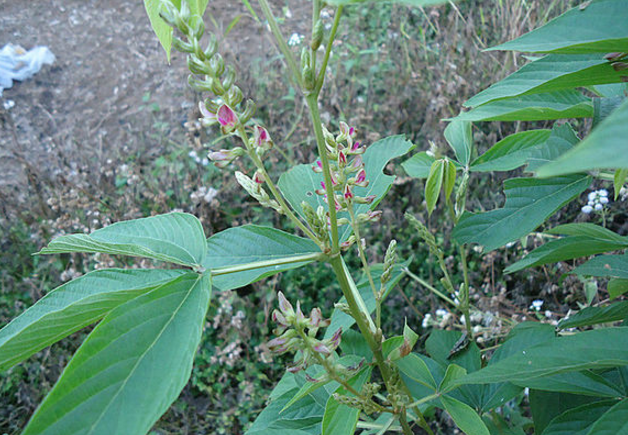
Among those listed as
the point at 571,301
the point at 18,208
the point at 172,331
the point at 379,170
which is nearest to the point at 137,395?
the point at 172,331

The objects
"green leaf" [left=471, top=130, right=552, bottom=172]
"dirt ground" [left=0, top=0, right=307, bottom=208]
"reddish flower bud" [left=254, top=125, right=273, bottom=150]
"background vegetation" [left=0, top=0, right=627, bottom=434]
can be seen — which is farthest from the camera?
"dirt ground" [left=0, top=0, right=307, bottom=208]

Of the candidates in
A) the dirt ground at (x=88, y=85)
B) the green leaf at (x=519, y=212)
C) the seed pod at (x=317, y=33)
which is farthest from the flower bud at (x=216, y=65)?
the dirt ground at (x=88, y=85)

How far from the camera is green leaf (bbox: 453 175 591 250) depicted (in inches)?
32.4

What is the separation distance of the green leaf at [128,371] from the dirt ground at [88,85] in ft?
8.39

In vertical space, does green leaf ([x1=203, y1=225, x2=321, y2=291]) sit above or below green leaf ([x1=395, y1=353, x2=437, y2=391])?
above

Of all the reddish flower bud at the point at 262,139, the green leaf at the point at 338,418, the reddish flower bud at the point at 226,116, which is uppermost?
the reddish flower bud at the point at 226,116

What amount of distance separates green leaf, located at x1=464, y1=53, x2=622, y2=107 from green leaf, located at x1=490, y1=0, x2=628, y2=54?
0.04 m

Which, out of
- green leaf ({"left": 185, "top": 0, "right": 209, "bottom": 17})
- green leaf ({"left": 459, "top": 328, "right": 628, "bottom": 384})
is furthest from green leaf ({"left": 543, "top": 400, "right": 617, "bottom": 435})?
green leaf ({"left": 185, "top": 0, "right": 209, "bottom": 17})

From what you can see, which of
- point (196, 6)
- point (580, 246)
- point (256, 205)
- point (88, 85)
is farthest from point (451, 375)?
point (88, 85)

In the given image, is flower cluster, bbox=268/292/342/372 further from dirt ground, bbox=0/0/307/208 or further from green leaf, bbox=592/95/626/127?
dirt ground, bbox=0/0/307/208

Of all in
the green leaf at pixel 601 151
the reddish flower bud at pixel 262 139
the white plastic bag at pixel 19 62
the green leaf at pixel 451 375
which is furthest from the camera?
the white plastic bag at pixel 19 62

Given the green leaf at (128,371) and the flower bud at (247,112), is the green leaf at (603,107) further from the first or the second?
the green leaf at (128,371)

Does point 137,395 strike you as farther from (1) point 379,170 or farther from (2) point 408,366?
(1) point 379,170

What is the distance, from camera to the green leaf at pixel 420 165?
3.50 feet
